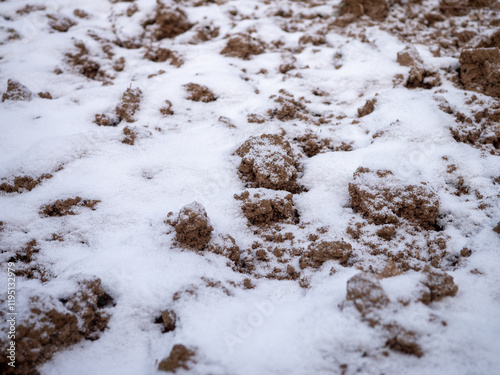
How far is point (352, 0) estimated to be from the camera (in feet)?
18.6

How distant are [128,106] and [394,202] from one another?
3.11 meters

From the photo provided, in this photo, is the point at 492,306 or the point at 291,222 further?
the point at 291,222

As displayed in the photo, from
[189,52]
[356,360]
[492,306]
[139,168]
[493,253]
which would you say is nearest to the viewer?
[356,360]

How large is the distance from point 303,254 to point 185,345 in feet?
3.60

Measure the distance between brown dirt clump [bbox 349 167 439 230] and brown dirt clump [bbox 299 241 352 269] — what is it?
0.44 m

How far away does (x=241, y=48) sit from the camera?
15.9 ft

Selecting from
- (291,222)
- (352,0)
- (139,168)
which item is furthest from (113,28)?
(291,222)

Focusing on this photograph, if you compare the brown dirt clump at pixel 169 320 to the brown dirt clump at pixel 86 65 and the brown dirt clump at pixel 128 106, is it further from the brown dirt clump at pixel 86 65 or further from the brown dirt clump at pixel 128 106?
the brown dirt clump at pixel 86 65

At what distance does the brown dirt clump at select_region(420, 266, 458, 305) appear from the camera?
1886mm

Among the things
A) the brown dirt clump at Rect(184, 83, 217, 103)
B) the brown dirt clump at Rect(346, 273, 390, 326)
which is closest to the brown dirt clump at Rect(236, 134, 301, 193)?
the brown dirt clump at Rect(184, 83, 217, 103)

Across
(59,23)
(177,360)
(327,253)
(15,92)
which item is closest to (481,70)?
(327,253)

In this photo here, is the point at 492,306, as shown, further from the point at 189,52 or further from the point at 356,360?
the point at 189,52

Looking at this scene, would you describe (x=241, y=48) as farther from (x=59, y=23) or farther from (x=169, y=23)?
(x=59, y=23)

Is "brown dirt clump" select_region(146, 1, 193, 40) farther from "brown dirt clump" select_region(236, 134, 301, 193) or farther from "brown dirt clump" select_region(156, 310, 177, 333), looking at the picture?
"brown dirt clump" select_region(156, 310, 177, 333)
